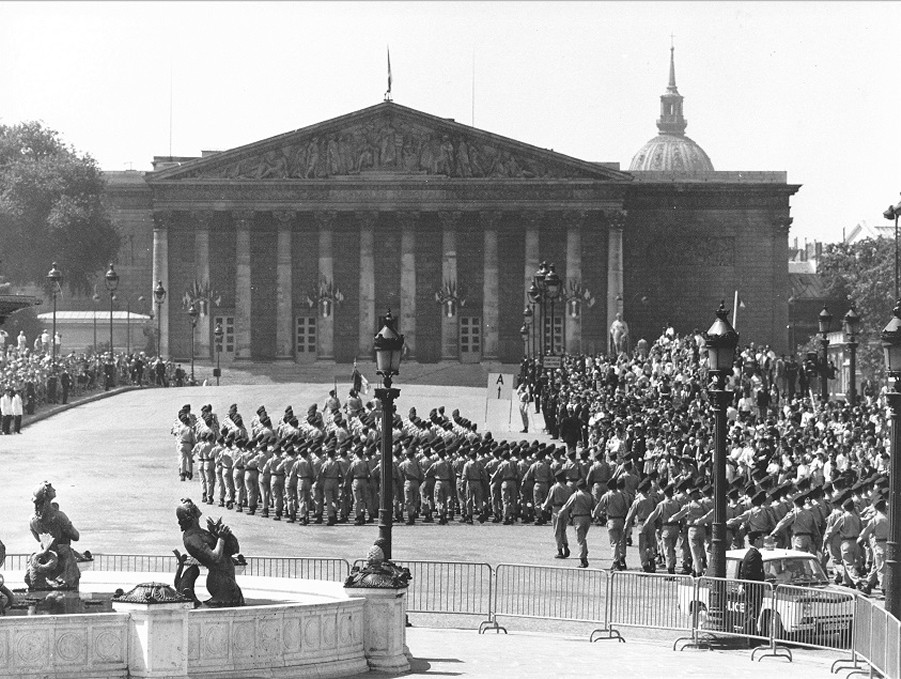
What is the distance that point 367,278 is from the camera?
307 ft

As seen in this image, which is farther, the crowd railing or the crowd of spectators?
the crowd of spectators

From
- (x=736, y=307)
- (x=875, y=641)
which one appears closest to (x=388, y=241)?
(x=736, y=307)

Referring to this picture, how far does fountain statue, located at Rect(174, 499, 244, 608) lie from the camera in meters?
18.8

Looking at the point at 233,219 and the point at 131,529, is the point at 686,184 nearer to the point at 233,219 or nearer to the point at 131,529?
the point at 233,219

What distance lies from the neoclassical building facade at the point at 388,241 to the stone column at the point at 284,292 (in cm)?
8

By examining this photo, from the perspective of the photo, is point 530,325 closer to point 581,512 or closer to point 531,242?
point 531,242

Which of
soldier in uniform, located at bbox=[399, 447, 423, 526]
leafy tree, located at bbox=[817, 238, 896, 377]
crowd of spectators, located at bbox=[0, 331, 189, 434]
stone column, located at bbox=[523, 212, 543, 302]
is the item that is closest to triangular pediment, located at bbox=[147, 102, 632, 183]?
stone column, located at bbox=[523, 212, 543, 302]

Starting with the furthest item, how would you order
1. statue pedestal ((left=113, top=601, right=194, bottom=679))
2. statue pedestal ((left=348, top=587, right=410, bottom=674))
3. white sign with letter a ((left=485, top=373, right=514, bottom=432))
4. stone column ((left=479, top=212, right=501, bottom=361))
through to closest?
1. stone column ((left=479, top=212, right=501, bottom=361))
2. white sign with letter a ((left=485, top=373, right=514, bottom=432))
3. statue pedestal ((left=348, top=587, right=410, bottom=674))
4. statue pedestal ((left=113, top=601, right=194, bottom=679))

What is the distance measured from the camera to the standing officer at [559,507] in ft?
102

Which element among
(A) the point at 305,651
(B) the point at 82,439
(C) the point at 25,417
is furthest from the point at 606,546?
(C) the point at 25,417

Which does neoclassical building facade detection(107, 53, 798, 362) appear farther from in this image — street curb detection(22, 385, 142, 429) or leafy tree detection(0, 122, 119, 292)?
street curb detection(22, 385, 142, 429)

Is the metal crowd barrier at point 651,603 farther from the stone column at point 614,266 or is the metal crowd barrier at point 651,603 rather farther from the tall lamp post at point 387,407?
the stone column at point 614,266

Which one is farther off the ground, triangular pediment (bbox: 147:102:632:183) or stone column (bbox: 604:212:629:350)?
triangular pediment (bbox: 147:102:632:183)

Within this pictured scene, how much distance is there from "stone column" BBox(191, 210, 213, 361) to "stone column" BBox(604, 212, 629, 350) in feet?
65.3
